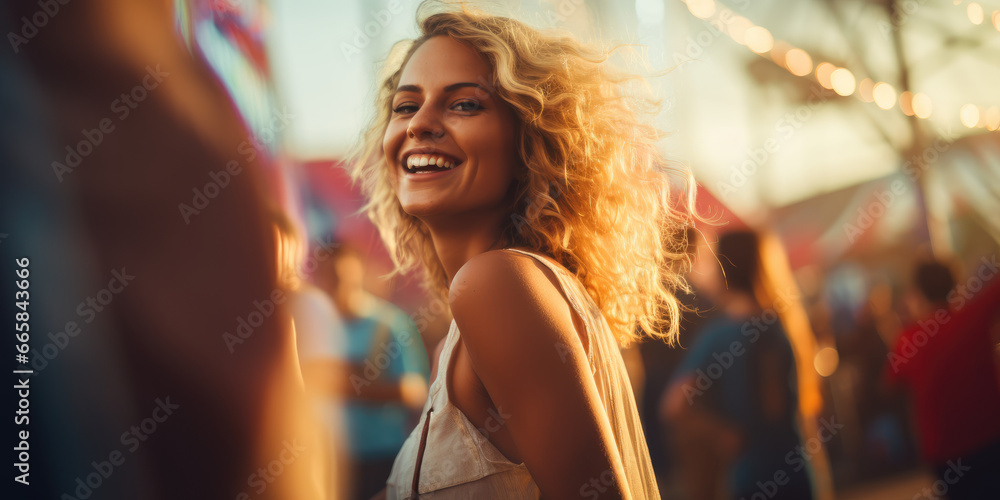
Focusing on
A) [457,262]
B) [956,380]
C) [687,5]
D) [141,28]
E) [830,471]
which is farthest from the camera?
[830,471]

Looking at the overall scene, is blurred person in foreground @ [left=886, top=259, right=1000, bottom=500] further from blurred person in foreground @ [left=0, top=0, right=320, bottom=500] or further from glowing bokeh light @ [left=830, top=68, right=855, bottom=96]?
blurred person in foreground @ [left=0, top=0, right=320, bottom=500]

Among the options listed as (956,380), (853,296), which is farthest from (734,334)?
(853,296)

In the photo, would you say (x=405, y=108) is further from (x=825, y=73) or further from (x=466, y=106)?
(x=825, y=73)

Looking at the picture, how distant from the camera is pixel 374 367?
183 centimetres

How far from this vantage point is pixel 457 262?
104cm

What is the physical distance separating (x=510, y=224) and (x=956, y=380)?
2312 millimetres

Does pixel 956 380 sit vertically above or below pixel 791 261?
below

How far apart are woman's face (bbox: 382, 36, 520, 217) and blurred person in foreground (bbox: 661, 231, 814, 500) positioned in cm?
151

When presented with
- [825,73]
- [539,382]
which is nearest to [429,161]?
[539,382]

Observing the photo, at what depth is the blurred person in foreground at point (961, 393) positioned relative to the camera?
2.10 metres

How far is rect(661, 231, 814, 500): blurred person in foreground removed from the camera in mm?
2176

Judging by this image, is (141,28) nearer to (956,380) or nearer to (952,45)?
(956,380)

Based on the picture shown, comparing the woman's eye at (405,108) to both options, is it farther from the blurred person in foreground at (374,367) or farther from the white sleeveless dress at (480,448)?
the blurred person in foreground at (374,367)

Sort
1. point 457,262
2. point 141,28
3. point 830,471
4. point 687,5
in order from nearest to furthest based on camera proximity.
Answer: point 457,262, point 141,28, point 687,5, point 830,471
